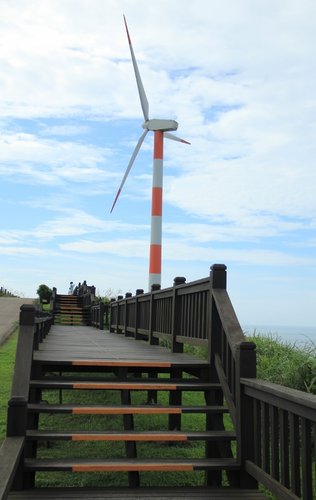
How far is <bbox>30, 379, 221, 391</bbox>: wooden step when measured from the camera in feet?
17.9

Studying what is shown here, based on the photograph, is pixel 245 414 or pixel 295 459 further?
pixel 245 414

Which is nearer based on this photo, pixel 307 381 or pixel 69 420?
pixel 307 381

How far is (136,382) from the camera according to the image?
573 cm

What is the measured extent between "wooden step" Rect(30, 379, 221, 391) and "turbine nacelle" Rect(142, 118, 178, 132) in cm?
2651

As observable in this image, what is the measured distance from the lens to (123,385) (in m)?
5.57

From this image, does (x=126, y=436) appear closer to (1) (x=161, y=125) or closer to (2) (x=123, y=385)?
(2) (x=123, y=385)

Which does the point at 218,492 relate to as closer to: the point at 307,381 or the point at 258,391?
the point at 258,391

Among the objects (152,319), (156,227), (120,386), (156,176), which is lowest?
(120,386)

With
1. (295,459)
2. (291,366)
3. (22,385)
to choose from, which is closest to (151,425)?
(291,366)

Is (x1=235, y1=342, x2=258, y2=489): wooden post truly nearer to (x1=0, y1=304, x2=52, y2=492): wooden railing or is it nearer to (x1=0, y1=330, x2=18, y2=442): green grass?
(x1=0, y1=304, x2=52, y2=492): wooden railing

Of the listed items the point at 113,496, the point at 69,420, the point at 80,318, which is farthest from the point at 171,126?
the point at 113,496

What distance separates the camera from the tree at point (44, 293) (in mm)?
37438

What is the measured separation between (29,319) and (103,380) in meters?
Answer: 0.99

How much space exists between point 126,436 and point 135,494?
0.63 m
